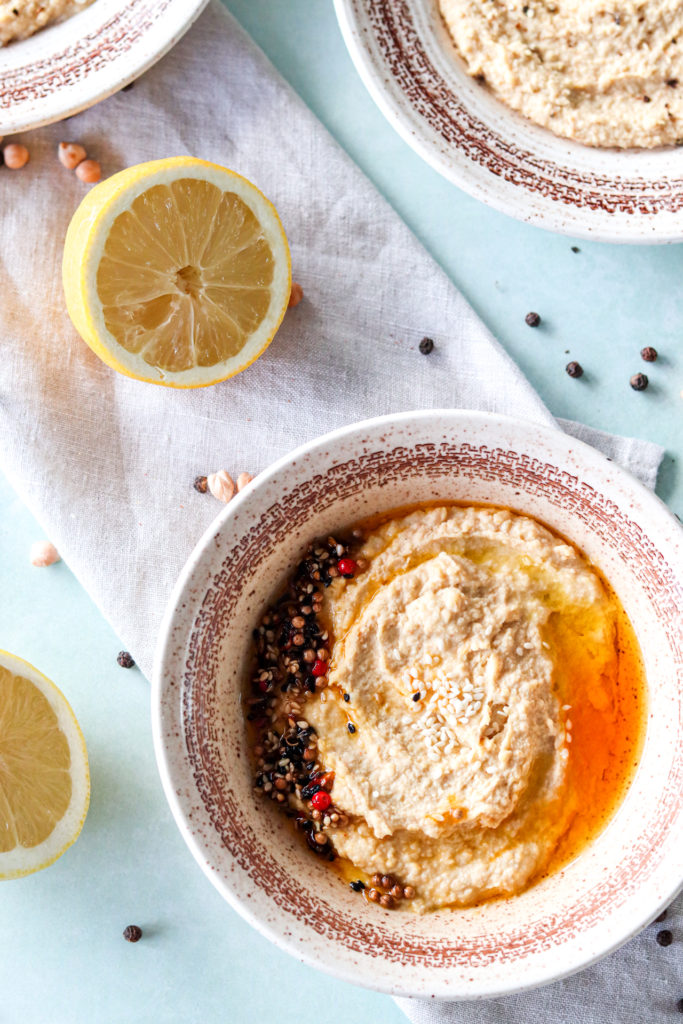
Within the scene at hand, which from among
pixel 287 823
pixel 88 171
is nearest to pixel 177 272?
pixel 88 171

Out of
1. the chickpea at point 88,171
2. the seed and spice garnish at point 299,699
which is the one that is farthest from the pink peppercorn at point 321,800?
the chickpea at point 88,171

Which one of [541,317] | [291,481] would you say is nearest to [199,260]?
[291,481]

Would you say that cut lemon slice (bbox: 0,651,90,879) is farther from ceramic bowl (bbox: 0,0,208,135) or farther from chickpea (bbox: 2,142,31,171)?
ceramic bowl (bbox: 0,0,208,135)

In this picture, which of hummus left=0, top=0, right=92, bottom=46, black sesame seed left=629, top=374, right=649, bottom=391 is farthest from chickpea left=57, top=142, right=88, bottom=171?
black sesame seed left=629, top=374, right=649, bottom=391

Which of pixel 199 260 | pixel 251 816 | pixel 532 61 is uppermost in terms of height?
pixel 532 61

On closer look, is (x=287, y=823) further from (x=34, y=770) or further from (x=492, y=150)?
(x=492, y=150)

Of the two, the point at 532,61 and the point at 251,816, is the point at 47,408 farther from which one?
the point at 532,61

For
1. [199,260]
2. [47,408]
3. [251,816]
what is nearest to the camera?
[251,816]

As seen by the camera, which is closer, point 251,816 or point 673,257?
point 251,816
